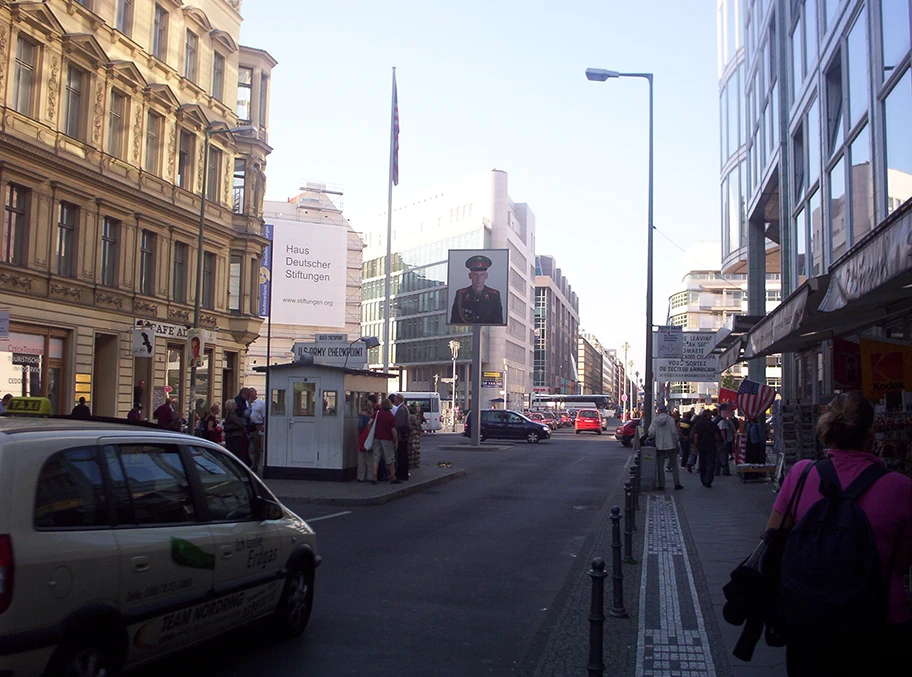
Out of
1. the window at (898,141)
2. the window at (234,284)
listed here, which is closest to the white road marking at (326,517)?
the window at (898,141)

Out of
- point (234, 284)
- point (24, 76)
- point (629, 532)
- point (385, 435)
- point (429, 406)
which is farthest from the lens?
point (429, 406)

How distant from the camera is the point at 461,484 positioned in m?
20.8

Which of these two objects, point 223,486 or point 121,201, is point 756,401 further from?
point 121,201

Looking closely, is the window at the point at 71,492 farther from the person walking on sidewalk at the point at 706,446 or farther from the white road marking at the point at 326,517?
the person walking on sidewalk at the point at 706,446

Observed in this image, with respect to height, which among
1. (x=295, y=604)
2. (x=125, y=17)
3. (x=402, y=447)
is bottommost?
(x=295, y=604)

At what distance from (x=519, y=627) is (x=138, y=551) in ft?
11.7

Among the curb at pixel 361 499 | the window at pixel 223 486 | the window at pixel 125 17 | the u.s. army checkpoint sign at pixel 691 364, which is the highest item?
the window at pixel 125 17

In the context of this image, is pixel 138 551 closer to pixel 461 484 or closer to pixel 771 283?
pixel 461 484

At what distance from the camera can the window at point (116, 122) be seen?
30.0 m

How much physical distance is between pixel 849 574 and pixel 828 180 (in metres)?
16.6

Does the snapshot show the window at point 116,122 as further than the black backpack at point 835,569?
Yes

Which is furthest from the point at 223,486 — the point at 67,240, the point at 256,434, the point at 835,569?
A: the point at 67,240

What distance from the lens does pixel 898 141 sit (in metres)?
13.4

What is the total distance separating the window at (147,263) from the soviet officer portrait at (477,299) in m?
11.8
